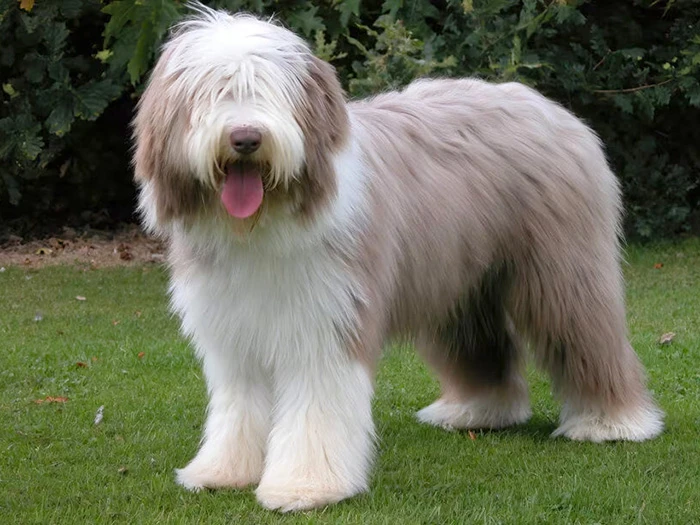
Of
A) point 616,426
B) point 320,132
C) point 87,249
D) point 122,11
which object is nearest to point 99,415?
point 320,132

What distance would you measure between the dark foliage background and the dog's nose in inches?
236

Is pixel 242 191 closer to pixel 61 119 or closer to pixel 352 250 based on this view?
pixel 352 250

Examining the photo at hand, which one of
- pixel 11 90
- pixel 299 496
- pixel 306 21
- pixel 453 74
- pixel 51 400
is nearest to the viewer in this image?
pixel 299 496

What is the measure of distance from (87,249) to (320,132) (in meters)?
7.98

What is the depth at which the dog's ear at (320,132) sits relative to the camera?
4.17 m

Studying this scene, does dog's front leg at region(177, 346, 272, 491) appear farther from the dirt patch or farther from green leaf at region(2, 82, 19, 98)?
green leaf at region(2, 82, 19, 98)

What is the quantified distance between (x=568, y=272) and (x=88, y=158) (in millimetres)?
7883

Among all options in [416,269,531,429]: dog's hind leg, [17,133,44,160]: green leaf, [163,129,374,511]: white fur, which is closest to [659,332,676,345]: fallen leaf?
[416,269,531,429]: dog's hind leg

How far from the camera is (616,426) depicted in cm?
546

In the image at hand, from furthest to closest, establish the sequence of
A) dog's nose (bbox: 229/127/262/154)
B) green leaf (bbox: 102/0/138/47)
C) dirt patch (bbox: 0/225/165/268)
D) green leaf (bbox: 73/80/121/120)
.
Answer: dirt patch (bbox: 0/225/165/268) → green leaf (bbox: 73/80/121/120) → dog's nose (bbox: 229/127/262/154) → green leaf (bbox: 102/0/138/47)

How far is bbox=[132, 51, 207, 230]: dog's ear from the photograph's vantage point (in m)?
4.14

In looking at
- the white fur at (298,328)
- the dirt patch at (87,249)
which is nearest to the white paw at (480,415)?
the white fur at (298,328)

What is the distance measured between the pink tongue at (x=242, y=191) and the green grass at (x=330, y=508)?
117 cm

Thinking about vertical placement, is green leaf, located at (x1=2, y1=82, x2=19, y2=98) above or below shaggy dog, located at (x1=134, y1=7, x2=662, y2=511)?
below
